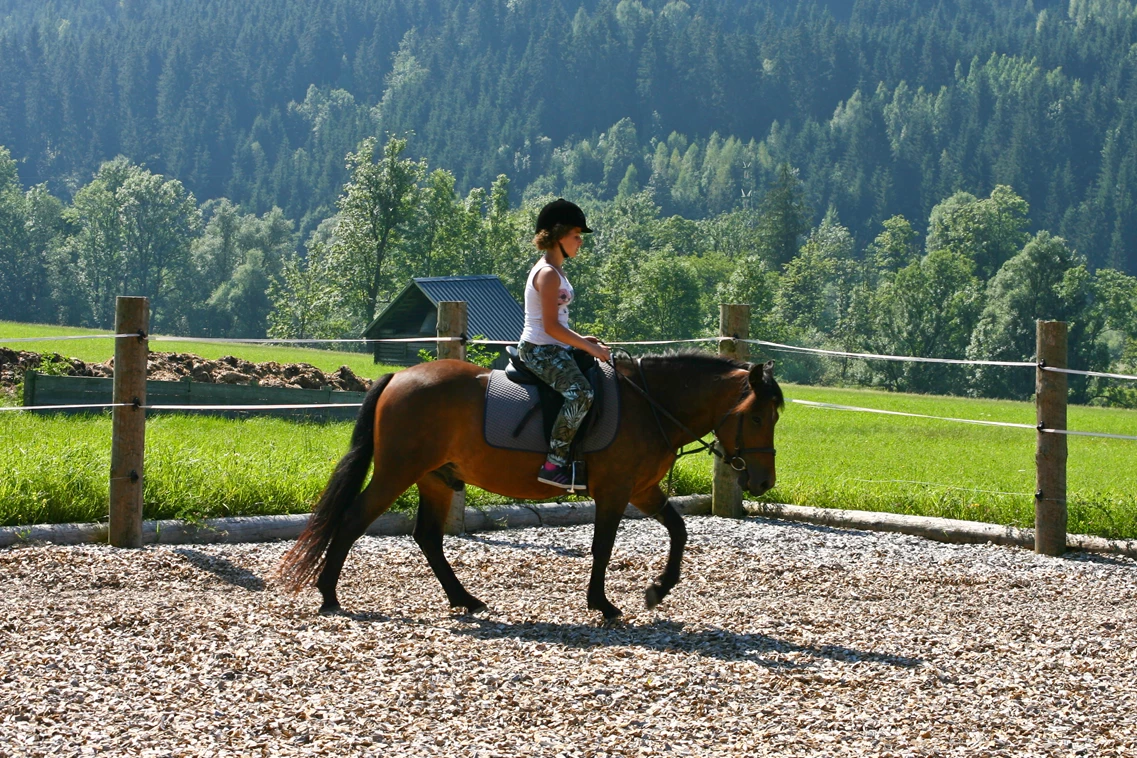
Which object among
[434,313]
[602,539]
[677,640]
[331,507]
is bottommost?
[677,640]

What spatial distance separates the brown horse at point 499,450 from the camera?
6738mm

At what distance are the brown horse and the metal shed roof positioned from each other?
97.3 ft

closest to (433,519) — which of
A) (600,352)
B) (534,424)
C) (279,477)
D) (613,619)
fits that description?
(534,424)

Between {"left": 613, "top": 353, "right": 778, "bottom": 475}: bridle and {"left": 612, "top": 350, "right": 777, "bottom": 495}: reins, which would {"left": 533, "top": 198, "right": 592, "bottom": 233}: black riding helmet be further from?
{"left": 613, "top": 353, "right": 778, "bottom": 475}: bridle

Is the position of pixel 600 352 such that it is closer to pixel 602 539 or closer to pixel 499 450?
pixel 499 450

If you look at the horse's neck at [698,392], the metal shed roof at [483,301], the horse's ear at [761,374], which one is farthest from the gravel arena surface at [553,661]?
the metal shed roof at [483,301]

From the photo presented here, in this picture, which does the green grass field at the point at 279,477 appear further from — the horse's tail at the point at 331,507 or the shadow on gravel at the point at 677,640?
the shadow on gravel at the point at 677,640

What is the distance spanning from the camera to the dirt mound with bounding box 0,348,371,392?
1628 cm

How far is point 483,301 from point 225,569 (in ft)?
104

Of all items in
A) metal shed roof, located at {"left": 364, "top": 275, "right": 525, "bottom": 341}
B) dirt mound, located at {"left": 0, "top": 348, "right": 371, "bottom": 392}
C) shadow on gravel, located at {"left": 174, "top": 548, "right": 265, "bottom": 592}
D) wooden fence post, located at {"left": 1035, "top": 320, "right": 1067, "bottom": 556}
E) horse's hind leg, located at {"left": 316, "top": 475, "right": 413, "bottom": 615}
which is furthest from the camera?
metal shed roof, located at {"left": 364, "top": 275, "right": 525, "bottom": 341}

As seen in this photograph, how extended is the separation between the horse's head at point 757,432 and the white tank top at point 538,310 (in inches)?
43.7

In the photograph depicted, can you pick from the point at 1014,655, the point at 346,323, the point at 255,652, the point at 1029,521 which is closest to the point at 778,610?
the point at 1014,655

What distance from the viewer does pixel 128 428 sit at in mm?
8539

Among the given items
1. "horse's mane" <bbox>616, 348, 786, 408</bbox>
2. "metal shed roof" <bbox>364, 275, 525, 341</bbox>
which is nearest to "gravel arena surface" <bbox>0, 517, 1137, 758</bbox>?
"horse's mane" <bbox>616, 348, 786, 408</bbox>
